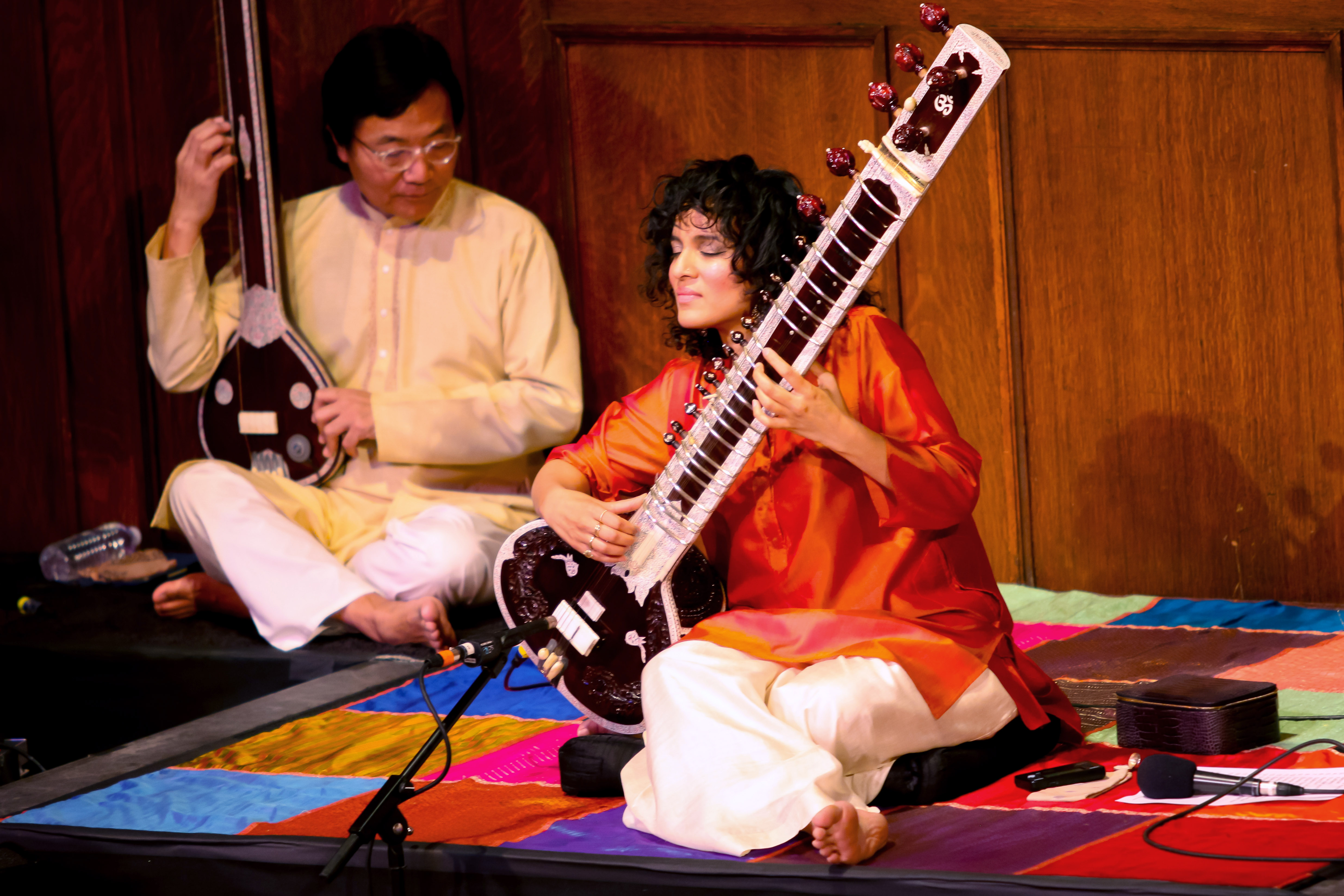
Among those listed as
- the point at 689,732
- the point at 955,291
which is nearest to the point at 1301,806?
the point at 689,732

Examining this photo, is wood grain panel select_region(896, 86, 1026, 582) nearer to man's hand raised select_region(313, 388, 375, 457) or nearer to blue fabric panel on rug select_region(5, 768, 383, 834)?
man's hand raised select_region(313, 388, 375, 457)

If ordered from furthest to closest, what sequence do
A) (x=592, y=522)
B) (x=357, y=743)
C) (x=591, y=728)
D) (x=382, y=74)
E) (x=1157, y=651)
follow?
1. (x=382, y=74)
2. (x=1157, y=651)
3. (x=357, y=743)
4. (x=591, y=728)
5. (x=592, y=522)

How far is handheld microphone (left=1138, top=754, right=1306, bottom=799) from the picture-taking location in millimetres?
2006

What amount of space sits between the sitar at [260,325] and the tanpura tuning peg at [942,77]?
230cm

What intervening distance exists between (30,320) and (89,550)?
31.7 inches

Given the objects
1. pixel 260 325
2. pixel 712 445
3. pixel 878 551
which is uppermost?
pixel 260 325

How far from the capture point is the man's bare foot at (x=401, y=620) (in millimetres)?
3465

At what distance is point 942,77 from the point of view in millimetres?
2086

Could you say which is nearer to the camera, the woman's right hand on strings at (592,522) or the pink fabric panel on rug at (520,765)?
the woman's right hand on strings at (592,522)

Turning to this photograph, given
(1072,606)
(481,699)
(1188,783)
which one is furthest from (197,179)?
(1188,783)

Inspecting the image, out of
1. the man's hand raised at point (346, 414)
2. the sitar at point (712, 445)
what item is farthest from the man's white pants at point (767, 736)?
the man's hand raised at point (346, 414)

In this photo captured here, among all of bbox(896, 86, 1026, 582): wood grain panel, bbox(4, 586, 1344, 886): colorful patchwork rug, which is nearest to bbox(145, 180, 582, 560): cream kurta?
bbox(4, 586, 1344, 886): colorful patchwork rug

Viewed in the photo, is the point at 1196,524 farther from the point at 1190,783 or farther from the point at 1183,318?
the point at 1190,783

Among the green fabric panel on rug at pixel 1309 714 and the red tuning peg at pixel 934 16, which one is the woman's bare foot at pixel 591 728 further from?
the red tuning peg at pixel 934 16
